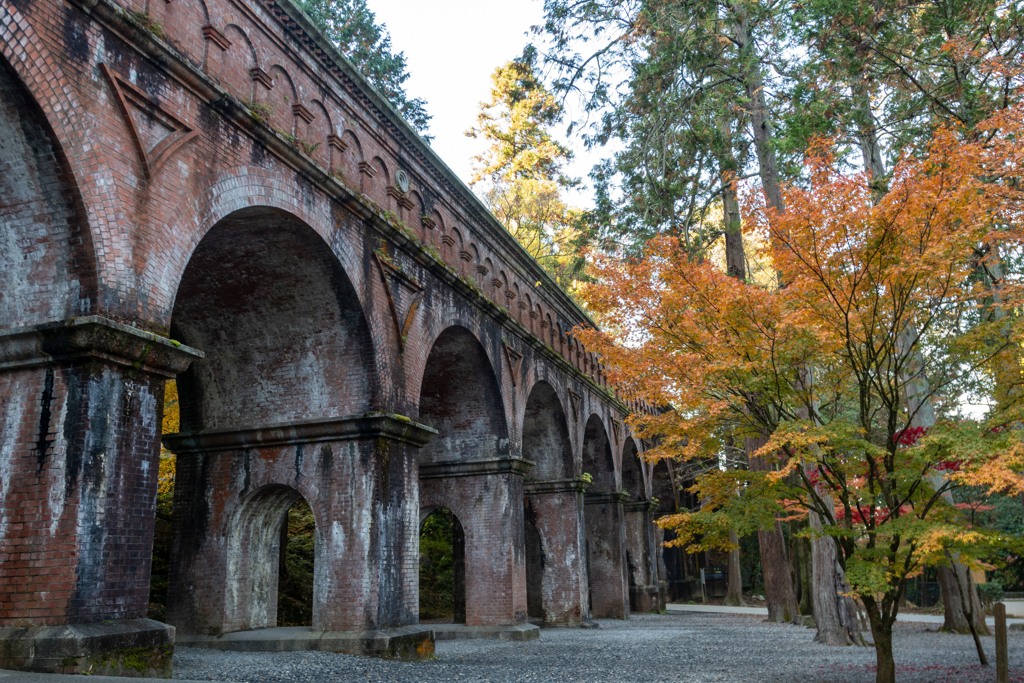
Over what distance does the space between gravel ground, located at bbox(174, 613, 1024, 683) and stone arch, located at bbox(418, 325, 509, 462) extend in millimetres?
3740

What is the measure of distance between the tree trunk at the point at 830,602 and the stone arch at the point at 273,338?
8.70 metres

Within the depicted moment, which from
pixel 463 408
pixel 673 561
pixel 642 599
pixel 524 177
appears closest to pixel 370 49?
pixel 524 177

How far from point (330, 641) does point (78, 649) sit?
5.15 meters

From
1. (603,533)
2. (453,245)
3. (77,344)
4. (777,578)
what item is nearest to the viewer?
(77,344)

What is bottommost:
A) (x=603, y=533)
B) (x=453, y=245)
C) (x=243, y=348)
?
(x=603, y=533)

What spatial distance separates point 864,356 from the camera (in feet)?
29.6

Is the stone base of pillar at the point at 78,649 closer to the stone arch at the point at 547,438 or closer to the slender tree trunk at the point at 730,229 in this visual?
the slender tree trunk at the point at 730,229

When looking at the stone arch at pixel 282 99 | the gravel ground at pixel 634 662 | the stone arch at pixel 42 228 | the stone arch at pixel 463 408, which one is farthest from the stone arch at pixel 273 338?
the stone arch at pixel 463 408

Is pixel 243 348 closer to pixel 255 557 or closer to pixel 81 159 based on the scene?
pixel 255 557

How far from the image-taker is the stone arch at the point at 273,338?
11.2 meters

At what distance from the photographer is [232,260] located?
35.8ft

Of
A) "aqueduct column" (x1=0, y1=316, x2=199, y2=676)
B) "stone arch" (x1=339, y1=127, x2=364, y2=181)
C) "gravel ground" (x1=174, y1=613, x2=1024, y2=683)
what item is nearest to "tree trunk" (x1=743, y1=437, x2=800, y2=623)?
"gravel ground" (x1=174, y1=613, x2=1024, y2=683)

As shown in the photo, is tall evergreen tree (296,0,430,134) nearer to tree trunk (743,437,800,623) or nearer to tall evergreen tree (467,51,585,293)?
tall evergreen tree (467,51,585,293)

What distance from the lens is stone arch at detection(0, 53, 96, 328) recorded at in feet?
22.5
